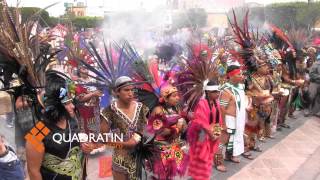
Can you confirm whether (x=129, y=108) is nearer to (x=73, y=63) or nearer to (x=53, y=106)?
(x=53, y=106)

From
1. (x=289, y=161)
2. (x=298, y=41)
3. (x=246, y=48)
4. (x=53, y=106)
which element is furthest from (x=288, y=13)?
(x=53, y=106)

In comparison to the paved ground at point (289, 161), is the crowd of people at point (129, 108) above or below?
above

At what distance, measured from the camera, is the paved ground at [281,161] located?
5.55 m

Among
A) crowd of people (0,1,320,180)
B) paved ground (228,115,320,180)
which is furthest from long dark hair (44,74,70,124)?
paved ground (228,115,320,180)

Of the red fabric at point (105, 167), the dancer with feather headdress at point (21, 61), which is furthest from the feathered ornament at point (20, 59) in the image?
the red fabric at point (105, 167)

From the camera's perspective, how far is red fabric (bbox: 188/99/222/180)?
14.5ft

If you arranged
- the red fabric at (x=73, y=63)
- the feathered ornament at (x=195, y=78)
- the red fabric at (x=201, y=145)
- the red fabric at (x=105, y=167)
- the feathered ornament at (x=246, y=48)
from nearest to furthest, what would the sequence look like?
the red fabric at (x=105, y=167)
the red fabric at (x=201, y=145)
the feathered ornament at (x=195, y=78)
the red fabric at (x=73, y=63)
the feathered ornament at (x=246, y=48)

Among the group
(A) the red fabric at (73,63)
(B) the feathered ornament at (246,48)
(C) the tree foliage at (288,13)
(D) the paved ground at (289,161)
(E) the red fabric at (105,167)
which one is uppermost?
(C) the tree foliage at (288,13)

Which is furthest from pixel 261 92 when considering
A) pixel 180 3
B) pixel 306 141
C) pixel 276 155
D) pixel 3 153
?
pixel 180 3

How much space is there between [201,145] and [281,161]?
7.59 ft

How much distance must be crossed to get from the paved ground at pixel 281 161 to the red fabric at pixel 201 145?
3.24 feet

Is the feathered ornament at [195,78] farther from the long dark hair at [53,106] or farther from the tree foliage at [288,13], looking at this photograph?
the tree foliage at [288,13]

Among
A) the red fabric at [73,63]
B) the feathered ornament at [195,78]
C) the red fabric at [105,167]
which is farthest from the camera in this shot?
the red fabric at [73,63]

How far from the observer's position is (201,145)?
444 centimetres
